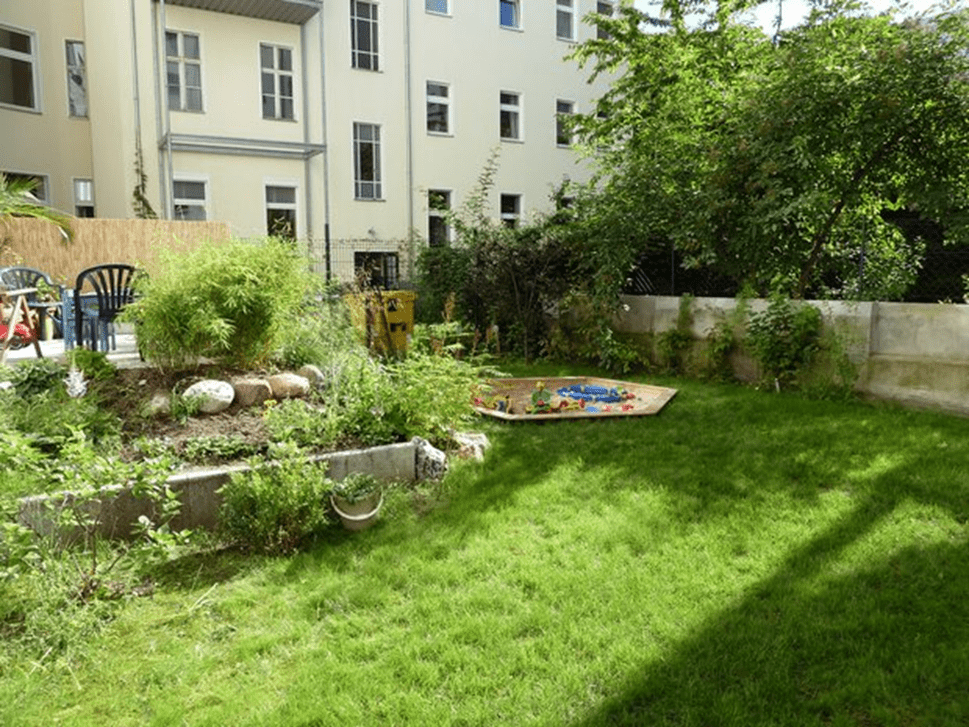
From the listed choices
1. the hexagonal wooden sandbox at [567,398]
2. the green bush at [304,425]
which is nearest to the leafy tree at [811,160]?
the hexagonal wooden sandbox at [567,398]

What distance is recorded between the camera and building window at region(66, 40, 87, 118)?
16.9m

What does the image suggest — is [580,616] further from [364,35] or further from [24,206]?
[364,35]

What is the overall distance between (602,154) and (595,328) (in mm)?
2966

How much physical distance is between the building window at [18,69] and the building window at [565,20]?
45.7 feet

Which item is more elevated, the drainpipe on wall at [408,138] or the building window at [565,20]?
the building window at [565,20]

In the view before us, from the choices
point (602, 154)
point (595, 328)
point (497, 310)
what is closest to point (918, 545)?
point (595, 328)

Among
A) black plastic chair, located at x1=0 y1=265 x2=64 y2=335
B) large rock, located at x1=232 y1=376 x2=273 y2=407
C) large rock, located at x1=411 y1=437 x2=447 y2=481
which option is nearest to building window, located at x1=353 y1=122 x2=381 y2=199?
black plastic chair, located at x1=0 y1=265 x2=64 y2=335

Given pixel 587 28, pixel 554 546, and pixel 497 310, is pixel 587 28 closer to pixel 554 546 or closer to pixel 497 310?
pixel 497 310

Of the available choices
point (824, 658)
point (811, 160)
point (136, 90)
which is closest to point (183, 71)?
point (136, 90)

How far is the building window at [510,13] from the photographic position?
21.1 m

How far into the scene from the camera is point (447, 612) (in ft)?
10.4

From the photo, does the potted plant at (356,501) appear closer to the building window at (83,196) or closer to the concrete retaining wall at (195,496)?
the concrete retaining wall at (195,496)

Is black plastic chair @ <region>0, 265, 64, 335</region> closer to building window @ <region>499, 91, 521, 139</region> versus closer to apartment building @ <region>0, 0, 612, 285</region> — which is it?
apartment building @ <region>0, 0, 612, 285</region>

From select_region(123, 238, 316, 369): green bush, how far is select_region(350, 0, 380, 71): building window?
14.5m
